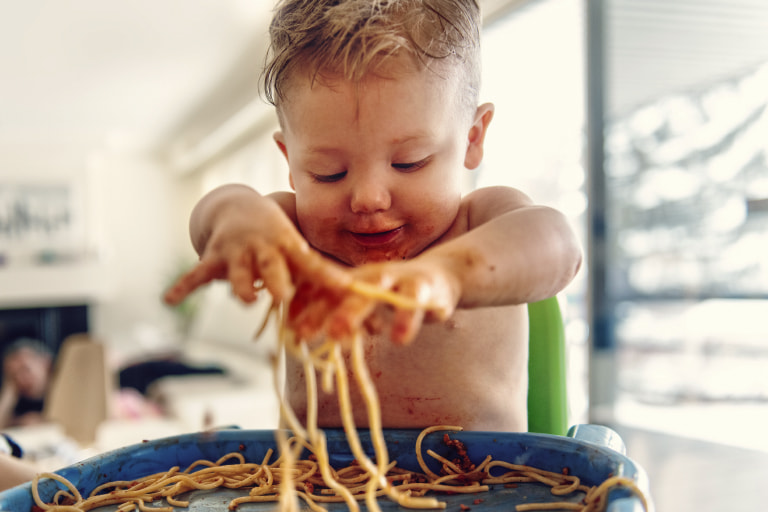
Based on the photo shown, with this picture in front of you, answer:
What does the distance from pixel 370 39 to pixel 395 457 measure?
0.39 m

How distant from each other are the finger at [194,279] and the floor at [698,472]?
1.88 m

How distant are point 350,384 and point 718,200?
1.45 meters

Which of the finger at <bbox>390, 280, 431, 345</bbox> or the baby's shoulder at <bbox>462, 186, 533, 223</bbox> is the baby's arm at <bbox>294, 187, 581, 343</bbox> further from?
the baby's shoulder at <bbox>462, 186, 533, 223</bbox>

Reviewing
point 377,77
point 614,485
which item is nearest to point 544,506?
point 614,485

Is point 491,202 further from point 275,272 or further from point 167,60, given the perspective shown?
point 167,60

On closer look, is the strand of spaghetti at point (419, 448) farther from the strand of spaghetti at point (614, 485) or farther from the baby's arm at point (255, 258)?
the baby's arm at point (255, 258)

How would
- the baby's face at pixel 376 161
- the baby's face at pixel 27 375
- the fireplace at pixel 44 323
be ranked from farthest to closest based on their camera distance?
the fireplace at pixel 44 323 → the baby's face at pixel 27 375 → the baby's face at pixel 376 161

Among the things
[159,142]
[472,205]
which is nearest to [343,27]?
[472,205]

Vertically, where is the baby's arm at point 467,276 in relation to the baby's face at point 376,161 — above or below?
below

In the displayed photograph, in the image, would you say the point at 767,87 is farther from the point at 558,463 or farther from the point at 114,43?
the point at 114,43

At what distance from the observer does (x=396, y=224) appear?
0.63 meters

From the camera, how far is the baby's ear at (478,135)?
0.73m

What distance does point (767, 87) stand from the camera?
165 centimetres

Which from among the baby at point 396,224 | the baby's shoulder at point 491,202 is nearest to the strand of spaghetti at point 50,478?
the baby at point 396,224
